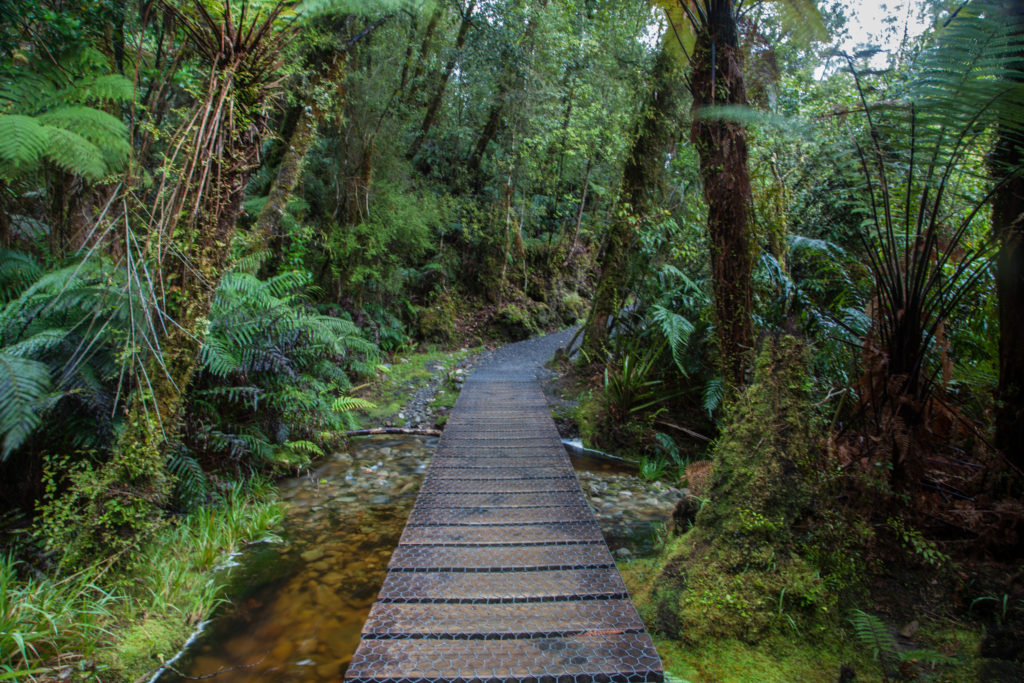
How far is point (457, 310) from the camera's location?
474 inches

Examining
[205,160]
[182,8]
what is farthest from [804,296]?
[182,8]

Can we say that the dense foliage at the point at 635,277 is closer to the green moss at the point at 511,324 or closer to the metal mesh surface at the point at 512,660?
the metal mesh surface at the point at 512,660

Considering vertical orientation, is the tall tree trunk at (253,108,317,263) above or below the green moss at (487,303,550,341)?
above

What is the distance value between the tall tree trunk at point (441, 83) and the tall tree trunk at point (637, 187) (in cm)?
487

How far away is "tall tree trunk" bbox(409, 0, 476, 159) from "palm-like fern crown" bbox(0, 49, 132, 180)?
710cm

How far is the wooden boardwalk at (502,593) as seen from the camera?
179cm

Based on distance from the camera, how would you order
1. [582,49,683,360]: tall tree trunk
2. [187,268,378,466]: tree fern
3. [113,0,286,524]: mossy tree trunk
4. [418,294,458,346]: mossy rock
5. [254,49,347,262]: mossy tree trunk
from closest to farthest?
[113,0,286,524]: mossy tree trunk, [187,268,378,466]: tree fern, [254,49,347,262]: mossy tree trunk, [582,49,683,360]: tall tree trunk, [418,294,458,346]: mossy rock

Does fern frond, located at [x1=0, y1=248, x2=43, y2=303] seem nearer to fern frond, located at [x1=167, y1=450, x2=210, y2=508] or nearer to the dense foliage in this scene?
the dense foliage

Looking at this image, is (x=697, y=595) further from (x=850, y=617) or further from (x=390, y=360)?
(x=390, y=360)

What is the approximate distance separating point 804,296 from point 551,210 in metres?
11.5

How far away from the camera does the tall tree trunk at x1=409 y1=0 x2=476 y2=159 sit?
406 inches

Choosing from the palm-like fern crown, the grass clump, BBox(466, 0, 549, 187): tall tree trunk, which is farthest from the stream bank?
BBox(466, 0, 549, 187): tall tree trunk

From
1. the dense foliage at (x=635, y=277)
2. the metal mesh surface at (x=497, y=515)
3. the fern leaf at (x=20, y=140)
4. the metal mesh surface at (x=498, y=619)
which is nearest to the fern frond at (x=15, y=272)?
the dense foliage at (x=635, y=277)

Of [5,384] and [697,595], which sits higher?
[5,384]
